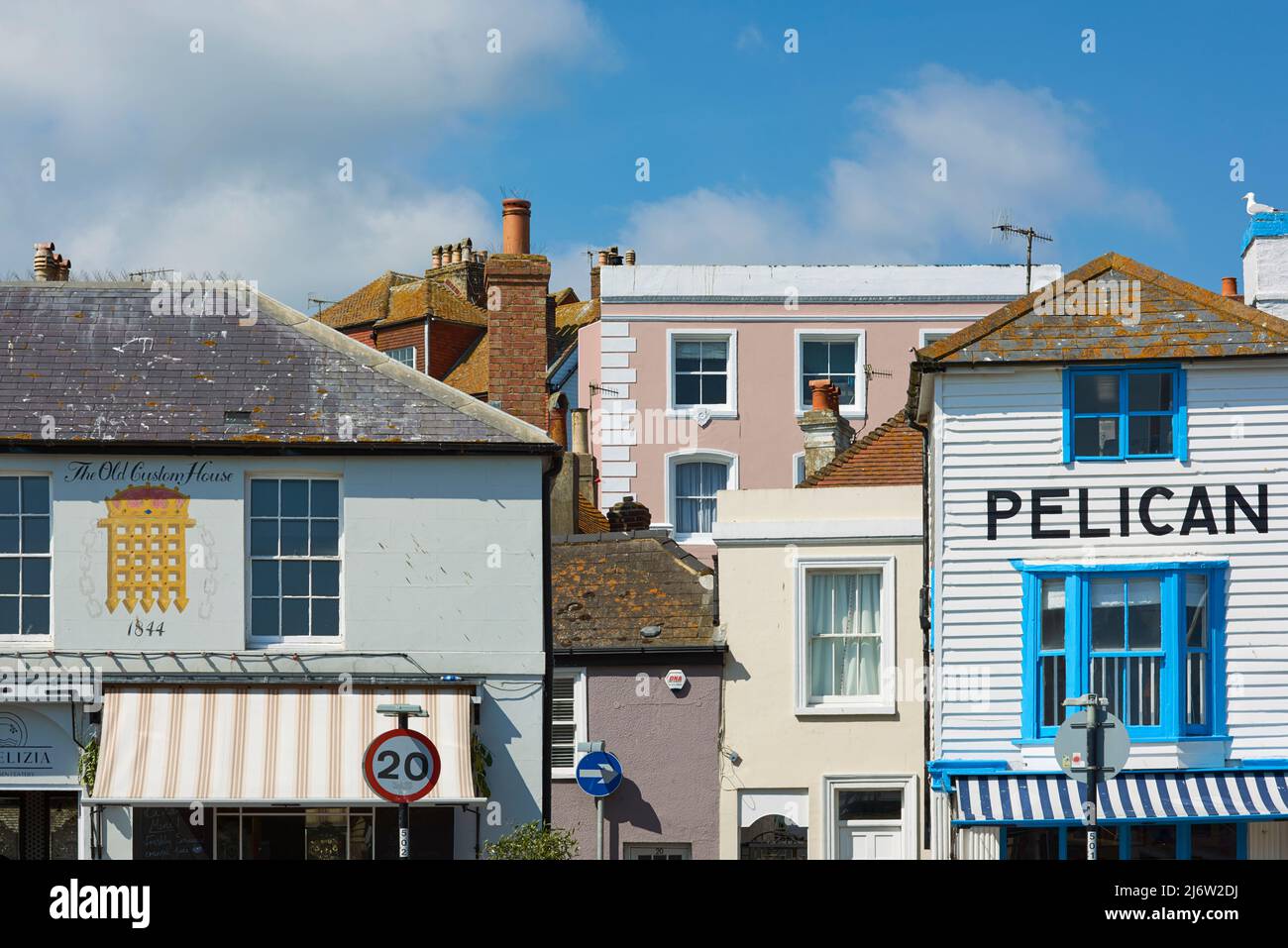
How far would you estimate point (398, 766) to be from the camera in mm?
17156

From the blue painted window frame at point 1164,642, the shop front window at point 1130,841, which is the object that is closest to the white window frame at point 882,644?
the blue painted window frame at point 1164,642

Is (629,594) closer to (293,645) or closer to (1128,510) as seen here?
(293,645)

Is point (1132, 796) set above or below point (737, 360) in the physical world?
below

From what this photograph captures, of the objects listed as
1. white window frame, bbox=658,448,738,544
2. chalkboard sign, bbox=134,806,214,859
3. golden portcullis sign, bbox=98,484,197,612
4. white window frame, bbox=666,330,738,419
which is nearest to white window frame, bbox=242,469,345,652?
golden portcullis sign, bbox=98,484,197,612

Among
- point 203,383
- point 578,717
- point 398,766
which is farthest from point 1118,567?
point 203,383

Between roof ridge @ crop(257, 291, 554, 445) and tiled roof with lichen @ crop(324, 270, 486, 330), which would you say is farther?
tiled roof with lichen @ crop(324, 270, 486, 330)

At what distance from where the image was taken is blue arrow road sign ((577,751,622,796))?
2450 cm

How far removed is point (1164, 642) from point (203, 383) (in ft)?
38.2

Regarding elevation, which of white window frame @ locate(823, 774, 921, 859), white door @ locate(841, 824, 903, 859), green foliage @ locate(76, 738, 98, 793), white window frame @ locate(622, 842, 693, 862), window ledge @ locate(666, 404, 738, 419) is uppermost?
window ledge @ locate(666, 404, 738, 419)

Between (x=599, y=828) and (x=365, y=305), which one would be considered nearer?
(x=599, y=828)

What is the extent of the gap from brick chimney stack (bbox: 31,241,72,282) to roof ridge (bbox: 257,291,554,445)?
7302 mm

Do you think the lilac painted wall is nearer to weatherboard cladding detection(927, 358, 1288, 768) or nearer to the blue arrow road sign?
the blue arrow road sign

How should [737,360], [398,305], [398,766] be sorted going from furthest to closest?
[398,305]
[737,360]
[398,766]
